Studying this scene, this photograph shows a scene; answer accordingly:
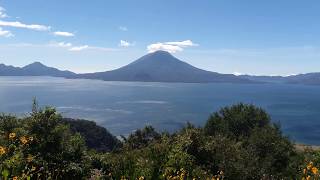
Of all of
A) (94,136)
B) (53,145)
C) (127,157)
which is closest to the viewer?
(53,145)

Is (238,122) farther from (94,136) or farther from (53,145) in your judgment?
(53,145)

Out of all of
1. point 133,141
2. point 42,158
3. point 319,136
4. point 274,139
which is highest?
point 42,158

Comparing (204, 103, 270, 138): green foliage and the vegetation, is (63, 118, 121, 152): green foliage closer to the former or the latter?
(204, 103, 270, 138): green foliage

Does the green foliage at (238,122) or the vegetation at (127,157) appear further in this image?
the green foliage at (238,122)

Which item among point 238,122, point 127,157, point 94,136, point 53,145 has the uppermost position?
point 53,145

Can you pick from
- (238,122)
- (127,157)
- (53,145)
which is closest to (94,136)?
(238,122)

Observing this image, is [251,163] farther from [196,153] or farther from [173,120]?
[173,120]

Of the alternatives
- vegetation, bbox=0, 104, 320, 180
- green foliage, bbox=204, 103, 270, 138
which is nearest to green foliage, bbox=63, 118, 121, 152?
green foliage, bbox=204, 103, 270, 138

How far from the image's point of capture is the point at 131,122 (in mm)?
178625

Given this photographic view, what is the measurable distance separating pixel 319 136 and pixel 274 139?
12550 centimetres

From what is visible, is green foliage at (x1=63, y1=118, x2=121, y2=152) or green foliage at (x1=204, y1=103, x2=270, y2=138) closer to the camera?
green foliage at (x1=204, y1=103, x2=270, y2=138)

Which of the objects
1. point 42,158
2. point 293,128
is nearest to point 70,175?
point 42,158

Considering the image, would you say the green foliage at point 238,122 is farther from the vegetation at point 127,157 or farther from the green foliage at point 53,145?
the green foliage at point 53,145

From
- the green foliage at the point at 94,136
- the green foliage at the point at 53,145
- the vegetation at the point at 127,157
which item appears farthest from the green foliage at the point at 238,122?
the green foliage at the point at 53,145
